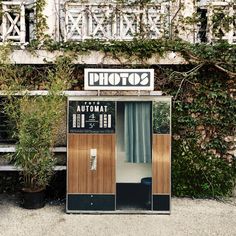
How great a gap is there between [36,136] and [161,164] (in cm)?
252

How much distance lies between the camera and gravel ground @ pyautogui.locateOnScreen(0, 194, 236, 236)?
280 inches

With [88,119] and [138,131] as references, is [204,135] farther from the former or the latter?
[88,119]

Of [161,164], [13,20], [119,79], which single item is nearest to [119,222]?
[161,164]

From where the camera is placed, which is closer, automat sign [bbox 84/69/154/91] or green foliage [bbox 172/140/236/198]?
automat sign [bbox 84/69/154/91]

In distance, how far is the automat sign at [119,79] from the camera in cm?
A: 796

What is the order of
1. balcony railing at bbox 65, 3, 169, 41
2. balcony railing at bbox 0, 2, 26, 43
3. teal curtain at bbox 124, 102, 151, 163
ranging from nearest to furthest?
teal curtain at bbox 124, 102, 151, 163 → balcony railing at bbox 0, 2, 26, 43 → balcony railing at bbox 65, 3, 169, 41

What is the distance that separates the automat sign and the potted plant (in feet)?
2.53

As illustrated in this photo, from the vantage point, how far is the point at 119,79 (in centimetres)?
796

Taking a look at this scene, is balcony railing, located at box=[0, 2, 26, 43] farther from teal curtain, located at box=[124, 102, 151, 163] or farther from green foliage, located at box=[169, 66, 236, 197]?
green foliage, located at box=[169, 66, 236, 197]

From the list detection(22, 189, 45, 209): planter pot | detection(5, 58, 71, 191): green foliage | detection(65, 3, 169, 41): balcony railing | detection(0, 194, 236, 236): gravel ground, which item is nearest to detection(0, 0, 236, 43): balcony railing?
detection(65, 3, 169, 41): balcony railing

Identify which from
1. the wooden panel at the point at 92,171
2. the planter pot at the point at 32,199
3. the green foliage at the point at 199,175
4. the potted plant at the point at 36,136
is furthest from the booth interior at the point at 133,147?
the planter pot at the point at 32,199

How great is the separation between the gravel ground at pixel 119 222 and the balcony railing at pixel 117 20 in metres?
3.87

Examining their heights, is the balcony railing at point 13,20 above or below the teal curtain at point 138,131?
above

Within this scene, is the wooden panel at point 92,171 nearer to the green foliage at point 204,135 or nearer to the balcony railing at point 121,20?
the green foliage at point 204,135
